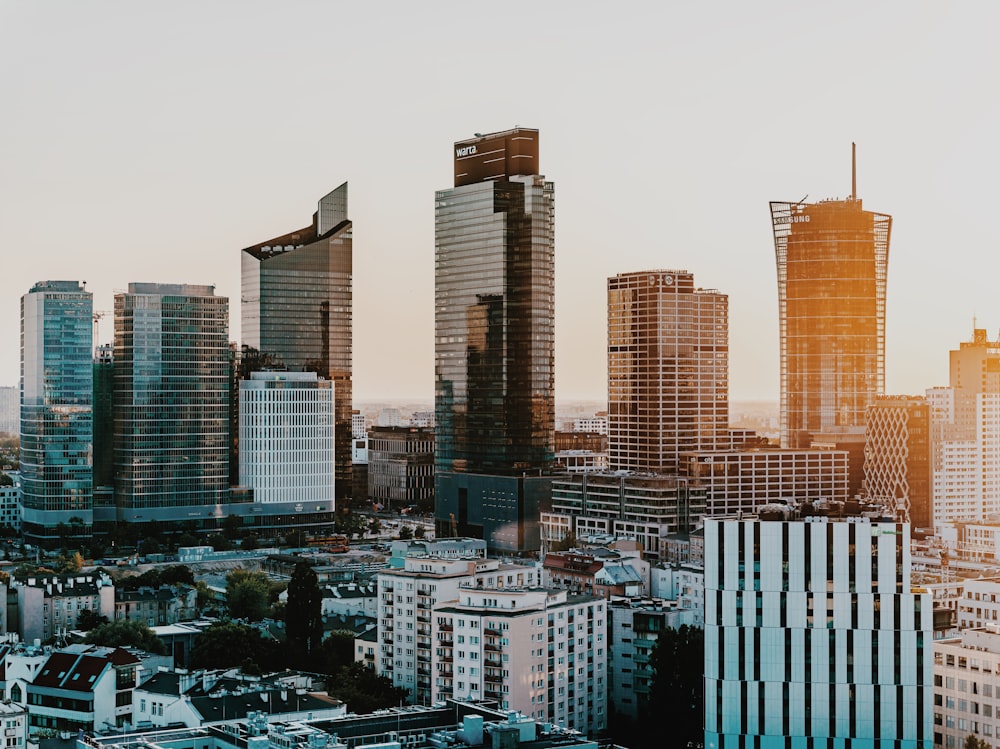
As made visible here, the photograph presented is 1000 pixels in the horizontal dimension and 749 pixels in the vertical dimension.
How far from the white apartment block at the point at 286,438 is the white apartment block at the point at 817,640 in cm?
4570

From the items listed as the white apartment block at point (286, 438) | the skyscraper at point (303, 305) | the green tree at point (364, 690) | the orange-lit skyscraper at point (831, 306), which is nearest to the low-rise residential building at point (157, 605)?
the green tree at point (364, 690)

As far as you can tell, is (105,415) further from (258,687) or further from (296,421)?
(258,687)

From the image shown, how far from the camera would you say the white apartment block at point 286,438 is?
69.3 meters

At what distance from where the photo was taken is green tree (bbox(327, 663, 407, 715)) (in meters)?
29.6

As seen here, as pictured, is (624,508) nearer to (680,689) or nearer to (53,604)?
(53,604)

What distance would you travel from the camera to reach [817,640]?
25281 millimetres

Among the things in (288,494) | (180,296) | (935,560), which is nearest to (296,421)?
(288,494)

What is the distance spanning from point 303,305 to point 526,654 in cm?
5373

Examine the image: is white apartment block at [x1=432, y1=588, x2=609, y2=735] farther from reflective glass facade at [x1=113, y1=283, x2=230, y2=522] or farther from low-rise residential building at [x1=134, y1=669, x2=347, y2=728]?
reflective glass facade at [x1=113, y1=283, x2=230, y2=522]

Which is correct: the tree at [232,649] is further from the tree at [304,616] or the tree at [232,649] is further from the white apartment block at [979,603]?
the white apartment block at [979,603]

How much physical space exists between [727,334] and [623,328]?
571cm

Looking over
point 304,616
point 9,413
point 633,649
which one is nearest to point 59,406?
point 304,616

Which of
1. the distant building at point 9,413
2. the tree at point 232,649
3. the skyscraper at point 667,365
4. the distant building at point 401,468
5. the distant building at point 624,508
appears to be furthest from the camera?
the distant building at point 9,413

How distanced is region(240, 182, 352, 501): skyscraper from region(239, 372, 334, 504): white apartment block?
8806mm
